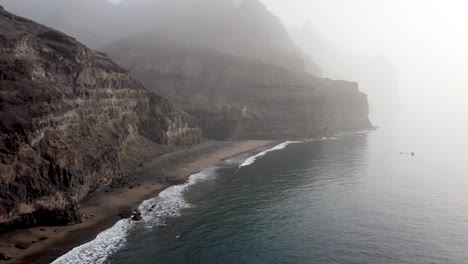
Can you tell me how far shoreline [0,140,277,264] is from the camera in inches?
1943

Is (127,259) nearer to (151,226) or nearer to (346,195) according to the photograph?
(151,226)

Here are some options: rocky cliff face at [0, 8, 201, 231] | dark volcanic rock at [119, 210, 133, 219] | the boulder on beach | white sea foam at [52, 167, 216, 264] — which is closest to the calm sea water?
white sea foam at [52, 167, 216, 264]

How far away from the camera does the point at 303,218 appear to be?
6612 centimetres

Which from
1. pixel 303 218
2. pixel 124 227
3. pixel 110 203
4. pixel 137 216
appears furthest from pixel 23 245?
pixel 303 218

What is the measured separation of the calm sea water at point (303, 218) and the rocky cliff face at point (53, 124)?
11.0 metres

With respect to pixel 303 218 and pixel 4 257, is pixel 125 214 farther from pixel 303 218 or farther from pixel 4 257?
pixel 303 218

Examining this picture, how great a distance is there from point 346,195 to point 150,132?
62.3 meters

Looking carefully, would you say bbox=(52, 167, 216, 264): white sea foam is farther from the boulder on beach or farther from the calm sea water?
the boulder on beach

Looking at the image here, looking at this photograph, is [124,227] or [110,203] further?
[110,203]

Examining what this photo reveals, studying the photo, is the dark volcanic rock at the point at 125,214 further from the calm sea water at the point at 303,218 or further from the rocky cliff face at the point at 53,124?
the rocky cliff face at the point at 53,124

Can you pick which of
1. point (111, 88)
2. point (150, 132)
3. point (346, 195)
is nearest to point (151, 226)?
point (346, 195)

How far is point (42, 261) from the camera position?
153ft

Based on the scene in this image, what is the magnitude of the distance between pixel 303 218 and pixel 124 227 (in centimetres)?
2881

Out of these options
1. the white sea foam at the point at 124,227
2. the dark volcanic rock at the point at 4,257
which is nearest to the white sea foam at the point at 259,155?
the white sea foam at the point at 124,227
